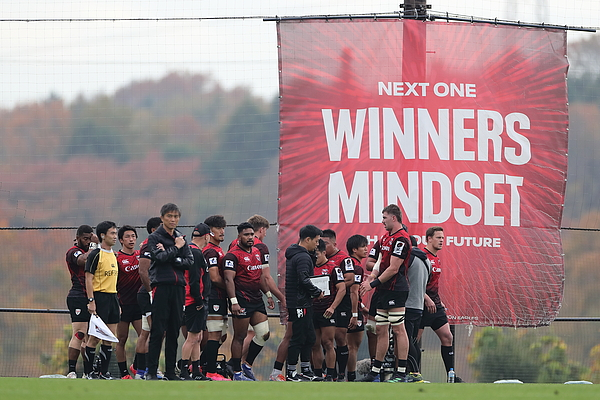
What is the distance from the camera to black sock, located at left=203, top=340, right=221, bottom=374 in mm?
9523

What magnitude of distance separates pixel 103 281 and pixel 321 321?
2.54m

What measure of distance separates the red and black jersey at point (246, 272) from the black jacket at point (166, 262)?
68.4 inches

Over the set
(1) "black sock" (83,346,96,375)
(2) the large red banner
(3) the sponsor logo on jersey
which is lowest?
(1) "black sock" (83,346,96,375)

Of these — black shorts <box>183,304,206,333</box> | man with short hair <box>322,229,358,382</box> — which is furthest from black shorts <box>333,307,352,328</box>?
black shorts <box>183,304,206,333</box>

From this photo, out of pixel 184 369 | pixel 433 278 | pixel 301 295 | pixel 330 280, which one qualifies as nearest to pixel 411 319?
pixel 433 278

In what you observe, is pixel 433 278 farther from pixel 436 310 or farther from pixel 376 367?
pixel 376 367

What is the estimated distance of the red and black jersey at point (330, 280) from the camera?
9.92 m

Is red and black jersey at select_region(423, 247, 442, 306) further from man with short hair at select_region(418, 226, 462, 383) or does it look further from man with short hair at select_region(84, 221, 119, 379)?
man with short hair at select_region(84, 221, 119, 379)

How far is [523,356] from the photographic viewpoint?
2405 centimetres

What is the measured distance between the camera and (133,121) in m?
15.5

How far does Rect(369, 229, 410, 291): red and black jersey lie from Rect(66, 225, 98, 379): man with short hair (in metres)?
3.11

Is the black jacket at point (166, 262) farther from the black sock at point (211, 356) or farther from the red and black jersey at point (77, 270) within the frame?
the red and black jersey at point (77, 270)

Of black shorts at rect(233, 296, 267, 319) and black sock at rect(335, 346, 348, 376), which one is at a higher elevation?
black shorts at rect(233, 296, 267, 319)

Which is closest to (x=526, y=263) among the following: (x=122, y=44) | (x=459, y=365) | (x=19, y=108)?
(x=122, y=44)
